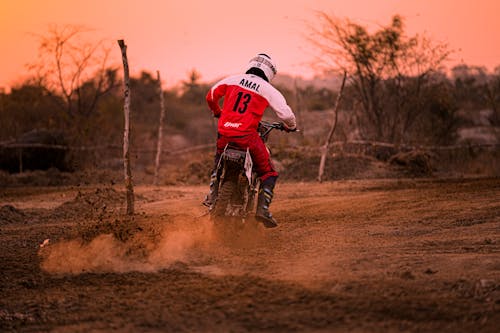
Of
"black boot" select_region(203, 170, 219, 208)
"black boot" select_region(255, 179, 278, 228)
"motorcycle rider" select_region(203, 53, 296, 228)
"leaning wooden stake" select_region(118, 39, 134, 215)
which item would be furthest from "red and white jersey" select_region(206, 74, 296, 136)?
"leaning wooden stake" select_region(118, 39, 134, 215)

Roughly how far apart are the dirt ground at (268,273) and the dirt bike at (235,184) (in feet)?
0.79

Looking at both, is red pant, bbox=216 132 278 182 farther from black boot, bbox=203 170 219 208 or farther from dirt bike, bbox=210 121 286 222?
black boot, bbox=203 170 219 208

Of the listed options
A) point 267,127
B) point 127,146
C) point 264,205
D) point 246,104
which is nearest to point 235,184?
point 264,205

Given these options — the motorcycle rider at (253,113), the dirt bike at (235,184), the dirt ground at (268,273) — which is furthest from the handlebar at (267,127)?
the dirt ground at (268,273)

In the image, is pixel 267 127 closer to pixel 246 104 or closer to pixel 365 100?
pixel 246 104

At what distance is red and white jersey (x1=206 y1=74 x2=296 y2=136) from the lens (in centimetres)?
736

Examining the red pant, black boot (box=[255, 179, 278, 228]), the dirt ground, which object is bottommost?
the dirt ground

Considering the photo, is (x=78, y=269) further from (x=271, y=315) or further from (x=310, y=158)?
(x=310, y=158)

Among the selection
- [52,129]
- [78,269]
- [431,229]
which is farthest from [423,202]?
[52,129]

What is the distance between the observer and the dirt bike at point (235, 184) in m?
7.36

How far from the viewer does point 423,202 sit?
1070 centimetres

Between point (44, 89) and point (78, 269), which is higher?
point (44, 89)

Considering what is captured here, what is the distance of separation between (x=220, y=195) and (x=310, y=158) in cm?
1156

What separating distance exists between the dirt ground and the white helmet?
5.78 feet
